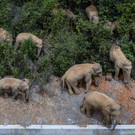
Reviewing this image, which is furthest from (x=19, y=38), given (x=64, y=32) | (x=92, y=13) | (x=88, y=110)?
(x=88, y=110)

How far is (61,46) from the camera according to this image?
35.5ft

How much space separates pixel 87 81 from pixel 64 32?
3639 mm

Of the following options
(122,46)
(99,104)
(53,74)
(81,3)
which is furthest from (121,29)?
(99,104)

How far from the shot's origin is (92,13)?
12398 millimetres

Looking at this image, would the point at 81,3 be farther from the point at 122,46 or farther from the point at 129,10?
the point at 122,46

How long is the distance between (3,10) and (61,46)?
14.3 ft

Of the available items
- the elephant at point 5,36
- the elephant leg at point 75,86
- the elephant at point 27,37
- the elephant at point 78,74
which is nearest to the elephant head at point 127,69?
the elephant at point 78,74

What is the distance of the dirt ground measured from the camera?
8747 millimetres

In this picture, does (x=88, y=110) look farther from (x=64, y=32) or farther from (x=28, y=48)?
(x=64, y=32)

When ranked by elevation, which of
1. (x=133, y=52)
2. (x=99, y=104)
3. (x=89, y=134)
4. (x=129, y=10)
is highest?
(x=129, y=10)

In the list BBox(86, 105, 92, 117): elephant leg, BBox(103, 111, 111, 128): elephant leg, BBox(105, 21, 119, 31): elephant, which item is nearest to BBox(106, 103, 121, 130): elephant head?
BBox(103, 111, 111, 128): elephant leg

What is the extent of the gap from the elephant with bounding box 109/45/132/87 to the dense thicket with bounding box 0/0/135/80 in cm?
41

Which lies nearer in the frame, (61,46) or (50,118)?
(50,118)

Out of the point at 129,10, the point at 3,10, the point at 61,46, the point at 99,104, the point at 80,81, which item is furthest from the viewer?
the point at 3,10
